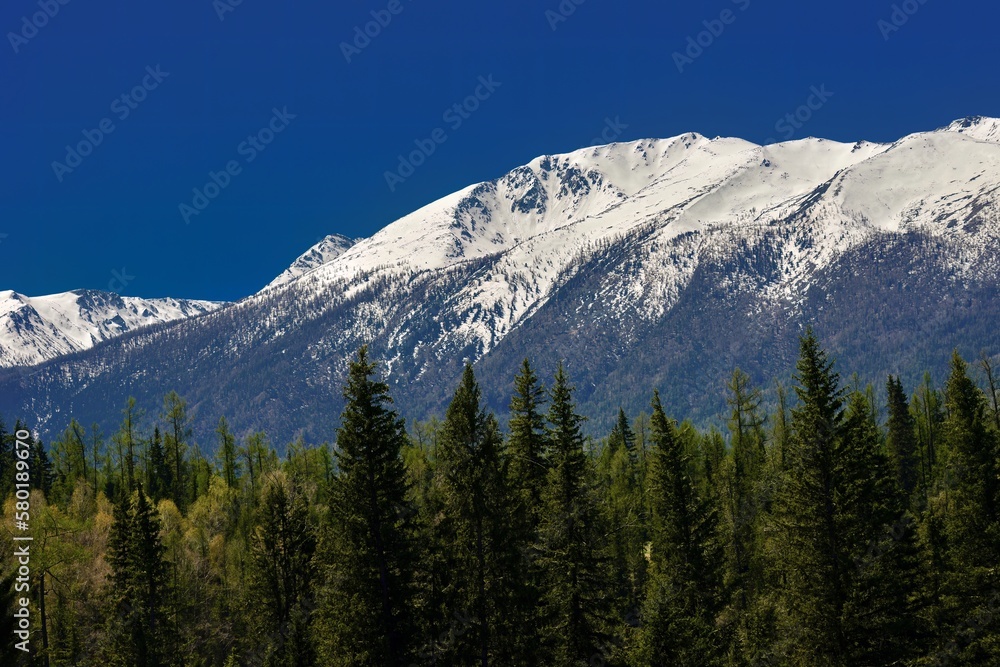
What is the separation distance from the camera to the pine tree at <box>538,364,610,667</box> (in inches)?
→ 1432

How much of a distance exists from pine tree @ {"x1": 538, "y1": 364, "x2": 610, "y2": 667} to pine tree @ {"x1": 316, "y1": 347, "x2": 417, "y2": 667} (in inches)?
247

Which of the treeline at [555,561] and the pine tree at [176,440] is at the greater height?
the pine tree at [176,440]

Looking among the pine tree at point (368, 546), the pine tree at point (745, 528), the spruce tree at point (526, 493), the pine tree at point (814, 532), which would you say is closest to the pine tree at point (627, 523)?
the pine tree at point (745, 528)

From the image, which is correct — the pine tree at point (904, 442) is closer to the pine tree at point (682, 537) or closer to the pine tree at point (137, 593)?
the pine tree at point (682, 537)

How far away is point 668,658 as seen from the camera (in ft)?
111

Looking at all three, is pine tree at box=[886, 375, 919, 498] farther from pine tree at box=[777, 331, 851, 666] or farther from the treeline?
pine tree at box=[777, 331, 851, 666]

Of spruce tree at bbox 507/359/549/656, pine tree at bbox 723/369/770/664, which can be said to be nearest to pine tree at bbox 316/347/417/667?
spruce tree at bbox 507/359/549/656

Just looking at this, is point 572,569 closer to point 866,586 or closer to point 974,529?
point 866,586

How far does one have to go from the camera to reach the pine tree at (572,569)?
3638 cm

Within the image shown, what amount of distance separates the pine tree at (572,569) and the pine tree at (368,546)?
6.27 meters

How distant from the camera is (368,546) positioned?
33.8 metres

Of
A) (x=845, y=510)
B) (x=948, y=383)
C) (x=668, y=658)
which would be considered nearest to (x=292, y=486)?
(x=668, y=658)

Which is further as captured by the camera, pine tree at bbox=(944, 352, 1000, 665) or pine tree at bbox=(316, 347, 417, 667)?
pine tree at bbox=(944, 352, 1000, 665)

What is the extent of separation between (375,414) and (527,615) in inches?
422
